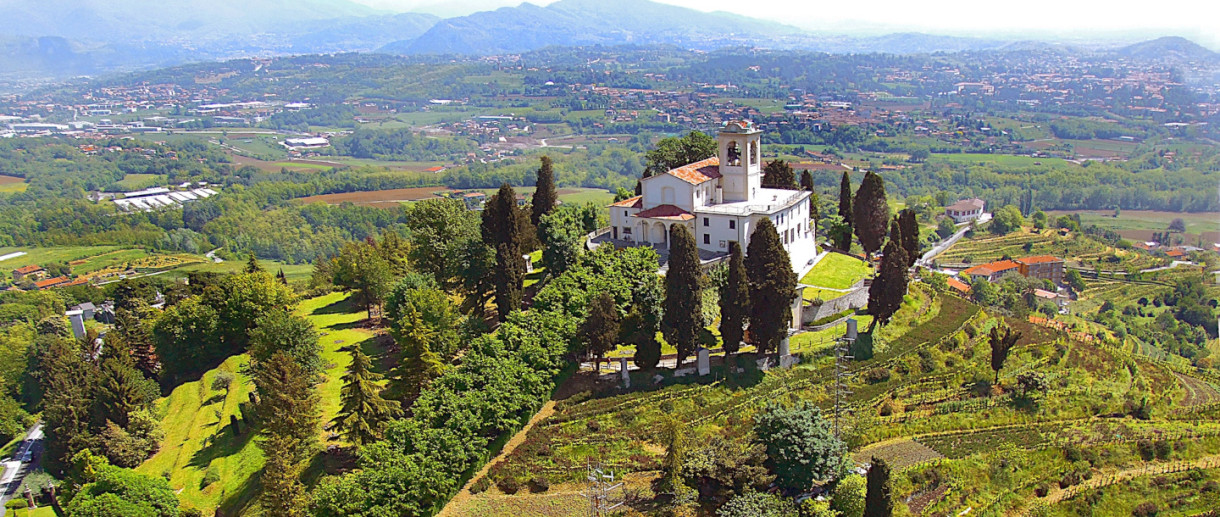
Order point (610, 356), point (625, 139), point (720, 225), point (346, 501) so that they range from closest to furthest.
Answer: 1. point (346, 501)
2. point (610, 356)
3. point (720, 225)
4. point (625, 139)

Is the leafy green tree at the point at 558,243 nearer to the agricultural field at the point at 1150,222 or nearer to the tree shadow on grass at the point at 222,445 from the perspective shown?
the tree shadow on grass at the point at 222,445

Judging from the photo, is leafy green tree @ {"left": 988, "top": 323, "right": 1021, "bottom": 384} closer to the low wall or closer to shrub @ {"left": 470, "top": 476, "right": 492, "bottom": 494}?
the low wall

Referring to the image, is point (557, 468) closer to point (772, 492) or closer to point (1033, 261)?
point (772, 492)

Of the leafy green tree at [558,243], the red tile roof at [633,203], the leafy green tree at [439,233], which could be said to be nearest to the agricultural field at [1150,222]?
the red tile roof at [633,203]

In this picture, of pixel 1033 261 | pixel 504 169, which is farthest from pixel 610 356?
pixel 504 169

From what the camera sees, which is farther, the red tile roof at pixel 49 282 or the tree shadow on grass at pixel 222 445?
the red tile roof at pixel 49 282

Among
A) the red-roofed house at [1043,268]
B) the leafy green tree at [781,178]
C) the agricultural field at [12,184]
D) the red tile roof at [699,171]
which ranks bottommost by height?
the red-roofed house at [1043,268]
